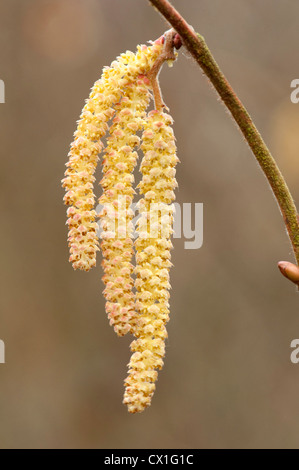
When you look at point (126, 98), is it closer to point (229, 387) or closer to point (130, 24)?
point (130, 24)

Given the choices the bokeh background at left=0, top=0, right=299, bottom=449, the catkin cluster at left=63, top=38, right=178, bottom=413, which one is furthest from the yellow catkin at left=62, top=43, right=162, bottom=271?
the bokeh background at left=0, top=0, right=299, bottom=449

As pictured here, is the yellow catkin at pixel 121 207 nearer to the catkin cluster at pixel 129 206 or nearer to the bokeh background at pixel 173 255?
the catkin cluster at pixel 129 206

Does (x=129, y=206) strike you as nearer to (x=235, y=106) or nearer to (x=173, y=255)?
(x=235, y=106)

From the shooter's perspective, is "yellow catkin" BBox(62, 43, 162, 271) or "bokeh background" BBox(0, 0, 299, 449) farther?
"bokeh background" BBox(0, 0, 299, 449)

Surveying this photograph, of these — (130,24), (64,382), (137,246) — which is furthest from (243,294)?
(137,246)

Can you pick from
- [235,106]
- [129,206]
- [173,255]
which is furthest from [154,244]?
[173,255]

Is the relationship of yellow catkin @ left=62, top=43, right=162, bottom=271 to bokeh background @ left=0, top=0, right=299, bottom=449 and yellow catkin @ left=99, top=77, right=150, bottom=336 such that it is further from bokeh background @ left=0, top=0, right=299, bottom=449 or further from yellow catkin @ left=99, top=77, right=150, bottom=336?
bokeh background @ left=0, top=0, right=299, bottom=449

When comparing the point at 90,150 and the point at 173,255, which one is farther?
the point at 173,255
